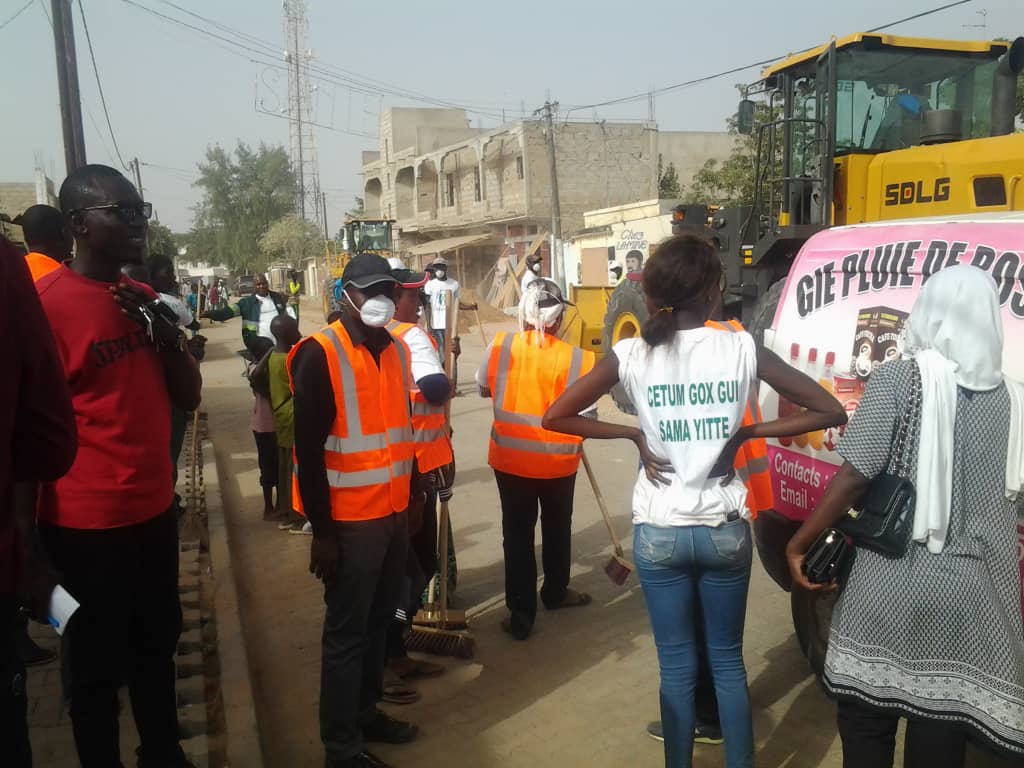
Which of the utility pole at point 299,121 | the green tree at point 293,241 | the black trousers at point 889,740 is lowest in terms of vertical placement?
the black trousers at point 889,740

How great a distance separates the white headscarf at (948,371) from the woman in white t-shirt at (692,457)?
0.52 meters

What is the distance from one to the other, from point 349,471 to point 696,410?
4.21 ft

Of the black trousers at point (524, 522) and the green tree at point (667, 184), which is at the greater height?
the green tree at point (667, 184)

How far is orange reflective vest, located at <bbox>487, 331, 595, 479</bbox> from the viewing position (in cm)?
437

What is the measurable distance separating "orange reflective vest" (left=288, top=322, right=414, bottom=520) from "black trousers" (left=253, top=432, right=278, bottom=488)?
3523mm

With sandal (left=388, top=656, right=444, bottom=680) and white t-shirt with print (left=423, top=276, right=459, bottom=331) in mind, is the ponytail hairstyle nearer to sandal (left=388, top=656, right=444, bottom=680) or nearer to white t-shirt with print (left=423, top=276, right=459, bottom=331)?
sandal (left=388, top=656, right=444, bottom=680)

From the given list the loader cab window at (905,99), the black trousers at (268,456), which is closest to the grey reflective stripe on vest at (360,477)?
the black trousers at (268,456)

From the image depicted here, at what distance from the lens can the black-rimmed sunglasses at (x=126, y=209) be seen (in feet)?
8.89

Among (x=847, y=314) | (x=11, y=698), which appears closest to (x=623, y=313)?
(x=847, y=314)

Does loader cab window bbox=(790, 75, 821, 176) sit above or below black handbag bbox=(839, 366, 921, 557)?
above

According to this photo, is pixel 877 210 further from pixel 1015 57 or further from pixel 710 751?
pixel 710 751

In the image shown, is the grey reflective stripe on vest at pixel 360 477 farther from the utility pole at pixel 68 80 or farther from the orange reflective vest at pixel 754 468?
the utility pole at pixel 68 80

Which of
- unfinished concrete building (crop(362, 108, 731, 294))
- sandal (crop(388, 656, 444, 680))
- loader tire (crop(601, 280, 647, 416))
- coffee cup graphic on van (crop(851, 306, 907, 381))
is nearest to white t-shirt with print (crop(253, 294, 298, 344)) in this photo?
loader tire (crop(601, 280, 647, 416))

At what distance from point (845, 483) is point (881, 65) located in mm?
6634
